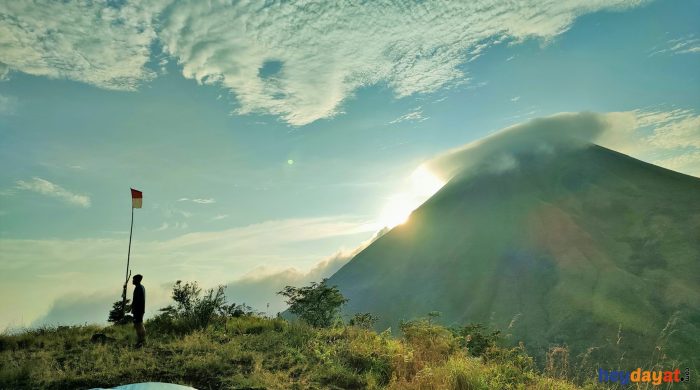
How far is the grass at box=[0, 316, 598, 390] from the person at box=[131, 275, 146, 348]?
32cm

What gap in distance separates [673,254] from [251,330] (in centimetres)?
16891

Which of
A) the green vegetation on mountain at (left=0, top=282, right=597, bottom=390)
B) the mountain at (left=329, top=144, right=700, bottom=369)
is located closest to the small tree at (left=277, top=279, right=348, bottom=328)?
the green vegetation on mountain at (left=0, top=282, right=597, bottom=390)

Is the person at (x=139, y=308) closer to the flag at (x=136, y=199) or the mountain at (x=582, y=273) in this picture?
the flag at (x=136, y=199)

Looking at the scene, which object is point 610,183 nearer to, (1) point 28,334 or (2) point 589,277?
(2) point 589,277

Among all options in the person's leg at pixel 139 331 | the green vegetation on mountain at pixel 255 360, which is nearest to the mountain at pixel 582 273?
the green vegetation on mountain at pixel 255 360

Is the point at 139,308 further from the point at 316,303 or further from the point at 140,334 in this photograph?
the point at 316,303

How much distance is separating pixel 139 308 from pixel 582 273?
158570mm

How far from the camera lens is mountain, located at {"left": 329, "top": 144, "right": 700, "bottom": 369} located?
120438 mm

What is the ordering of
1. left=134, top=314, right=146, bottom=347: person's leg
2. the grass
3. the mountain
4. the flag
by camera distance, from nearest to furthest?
the grass < left=134, top=314, right=146, bottom=347: person's leg < the flag < the mountain

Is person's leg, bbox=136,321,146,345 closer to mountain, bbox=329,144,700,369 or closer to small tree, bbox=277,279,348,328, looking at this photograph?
small tree, bbox=277,279,348,328

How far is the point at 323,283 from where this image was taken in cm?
2417

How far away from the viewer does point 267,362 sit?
9859 millimetres

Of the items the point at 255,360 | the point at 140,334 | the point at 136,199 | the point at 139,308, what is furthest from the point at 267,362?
the point at 136,199

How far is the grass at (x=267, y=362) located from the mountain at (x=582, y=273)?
341 feet
